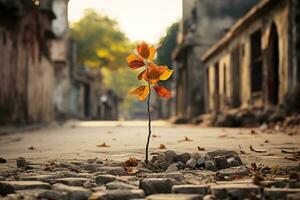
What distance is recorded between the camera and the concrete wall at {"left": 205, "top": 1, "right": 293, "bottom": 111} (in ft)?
35.5

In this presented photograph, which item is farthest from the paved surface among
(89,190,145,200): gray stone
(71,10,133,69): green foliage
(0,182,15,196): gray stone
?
(71,10,133,69): green foliage

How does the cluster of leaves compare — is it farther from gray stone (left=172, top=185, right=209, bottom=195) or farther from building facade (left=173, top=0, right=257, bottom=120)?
building facade (left=173, top=0, right=257, bottom=120)

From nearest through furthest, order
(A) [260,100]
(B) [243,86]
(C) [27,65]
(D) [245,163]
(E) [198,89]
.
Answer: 1. (D) [245,163]
2. (C) [27,65]
3. (A) [260,100]
4. (B) [243,86]
5. (E) [198,89]

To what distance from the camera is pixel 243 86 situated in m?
15.2

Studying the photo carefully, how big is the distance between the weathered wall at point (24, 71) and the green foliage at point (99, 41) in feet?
75.1

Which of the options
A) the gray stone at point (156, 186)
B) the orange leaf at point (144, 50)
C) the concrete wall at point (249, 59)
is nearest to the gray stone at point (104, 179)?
the gray stone at point (156, 186)

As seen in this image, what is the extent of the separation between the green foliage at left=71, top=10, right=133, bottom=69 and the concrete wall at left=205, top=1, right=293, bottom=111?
63.1ft

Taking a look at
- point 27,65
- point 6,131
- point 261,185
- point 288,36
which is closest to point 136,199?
point 261,185

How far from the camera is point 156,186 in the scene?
2156 mm

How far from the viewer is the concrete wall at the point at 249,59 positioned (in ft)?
35.5

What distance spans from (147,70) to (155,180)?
1.11 meters

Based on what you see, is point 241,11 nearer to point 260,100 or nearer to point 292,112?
point 260,100

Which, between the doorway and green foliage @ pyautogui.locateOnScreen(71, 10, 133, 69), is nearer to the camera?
the doorway

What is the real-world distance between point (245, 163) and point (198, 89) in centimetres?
1902
